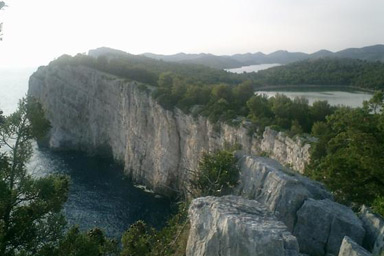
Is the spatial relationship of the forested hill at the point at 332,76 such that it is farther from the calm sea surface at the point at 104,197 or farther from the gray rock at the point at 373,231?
the gray rock at the point at 373,231

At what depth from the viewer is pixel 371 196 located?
726 inches

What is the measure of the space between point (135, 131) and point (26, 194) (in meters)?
61.7

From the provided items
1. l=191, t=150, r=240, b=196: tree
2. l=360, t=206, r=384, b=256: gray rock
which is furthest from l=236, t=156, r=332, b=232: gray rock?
l=360, t=206, r=384, b=256: gray rock

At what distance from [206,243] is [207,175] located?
31.9ft

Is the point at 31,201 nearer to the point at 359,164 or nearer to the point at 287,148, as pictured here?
the point at 359,164

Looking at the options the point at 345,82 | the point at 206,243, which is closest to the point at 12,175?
the point at 206,243

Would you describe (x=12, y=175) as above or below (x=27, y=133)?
below

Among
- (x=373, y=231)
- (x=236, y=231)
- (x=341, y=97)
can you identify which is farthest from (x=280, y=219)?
(x=341, y=97)

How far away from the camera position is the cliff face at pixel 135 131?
4709 cm

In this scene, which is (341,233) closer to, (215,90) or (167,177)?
(215,90)

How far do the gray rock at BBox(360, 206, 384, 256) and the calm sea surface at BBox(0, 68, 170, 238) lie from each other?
39.6 metres

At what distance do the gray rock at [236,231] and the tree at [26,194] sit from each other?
19.0 feet

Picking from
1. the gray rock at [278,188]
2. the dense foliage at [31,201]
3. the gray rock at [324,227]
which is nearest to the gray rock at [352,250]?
the gray rock at [324,227]

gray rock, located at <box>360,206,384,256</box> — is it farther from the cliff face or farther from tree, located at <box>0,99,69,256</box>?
the cliff face
